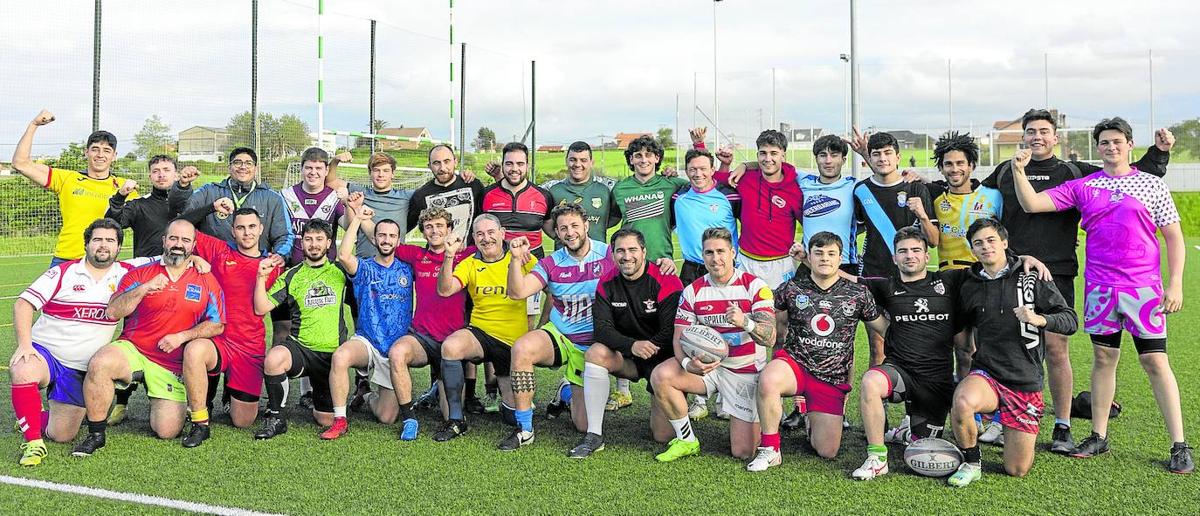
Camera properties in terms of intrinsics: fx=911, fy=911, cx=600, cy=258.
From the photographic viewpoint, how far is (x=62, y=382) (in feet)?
17.3

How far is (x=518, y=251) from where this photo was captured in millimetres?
5398

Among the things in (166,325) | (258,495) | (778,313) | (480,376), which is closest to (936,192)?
(778,313)

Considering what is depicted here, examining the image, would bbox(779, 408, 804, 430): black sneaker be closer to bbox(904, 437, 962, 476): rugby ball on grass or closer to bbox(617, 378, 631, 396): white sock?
bbox(904, 437, 962, 476): rugby ball on grass

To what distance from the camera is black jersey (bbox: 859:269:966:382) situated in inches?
192

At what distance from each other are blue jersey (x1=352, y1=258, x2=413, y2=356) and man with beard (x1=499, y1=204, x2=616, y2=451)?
A: 2.67ft

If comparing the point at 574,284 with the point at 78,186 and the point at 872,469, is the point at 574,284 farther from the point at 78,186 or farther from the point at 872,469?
the point at 78,186

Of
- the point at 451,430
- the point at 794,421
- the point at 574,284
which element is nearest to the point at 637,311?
the point at 574,284

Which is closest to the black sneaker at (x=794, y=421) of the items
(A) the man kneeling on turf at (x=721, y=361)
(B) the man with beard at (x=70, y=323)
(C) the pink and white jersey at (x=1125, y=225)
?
(A) the man kneeling on turf at (x=721, y=361)

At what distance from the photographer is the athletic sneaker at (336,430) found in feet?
17.9

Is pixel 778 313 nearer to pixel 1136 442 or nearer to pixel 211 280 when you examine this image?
pixel 1136 442

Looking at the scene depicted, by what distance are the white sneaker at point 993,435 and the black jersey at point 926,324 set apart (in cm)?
60

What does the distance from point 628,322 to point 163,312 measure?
281 centimetres

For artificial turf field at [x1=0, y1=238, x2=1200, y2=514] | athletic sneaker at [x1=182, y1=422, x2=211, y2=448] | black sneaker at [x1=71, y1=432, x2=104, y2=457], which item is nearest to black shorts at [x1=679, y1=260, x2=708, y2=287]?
artificial turf field at [x1=0, y1=238, x2=1200, y2=514]

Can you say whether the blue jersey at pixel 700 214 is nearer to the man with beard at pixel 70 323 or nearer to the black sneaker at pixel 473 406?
the black sneaker at pixel 473 406
